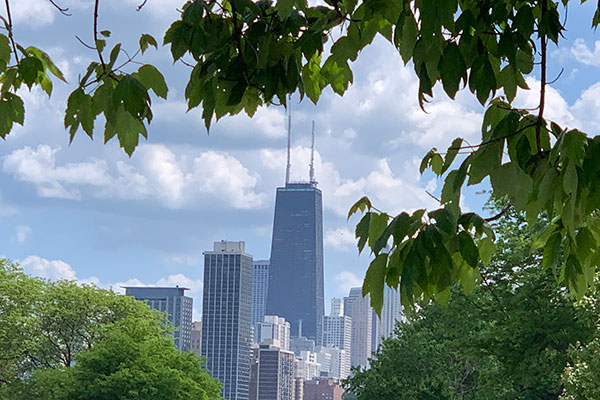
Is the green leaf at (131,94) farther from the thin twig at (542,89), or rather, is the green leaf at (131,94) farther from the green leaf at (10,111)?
the thin twig at (542,89)

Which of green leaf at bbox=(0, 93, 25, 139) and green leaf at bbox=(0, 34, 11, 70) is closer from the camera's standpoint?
green leaf at bbox=(0, 34, 11, 70)

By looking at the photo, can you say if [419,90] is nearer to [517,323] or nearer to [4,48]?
[4,48]

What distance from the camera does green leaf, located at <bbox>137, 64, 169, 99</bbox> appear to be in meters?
3.14

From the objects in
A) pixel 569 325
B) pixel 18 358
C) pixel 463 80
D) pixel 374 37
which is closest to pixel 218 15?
pixel 374 37

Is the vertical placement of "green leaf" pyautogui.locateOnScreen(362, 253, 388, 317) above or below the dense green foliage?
below

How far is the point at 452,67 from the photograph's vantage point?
8.89 feet

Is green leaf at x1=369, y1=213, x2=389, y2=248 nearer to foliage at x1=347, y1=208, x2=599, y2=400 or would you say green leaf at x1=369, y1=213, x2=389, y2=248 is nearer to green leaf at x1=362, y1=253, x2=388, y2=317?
green leaf at x1=362, y1=253, x2=388, y2=317

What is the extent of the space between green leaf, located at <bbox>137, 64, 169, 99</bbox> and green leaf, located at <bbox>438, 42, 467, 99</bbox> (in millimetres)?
961

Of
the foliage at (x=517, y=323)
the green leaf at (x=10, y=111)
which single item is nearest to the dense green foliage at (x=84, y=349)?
the foliage at (x=517, y=323)

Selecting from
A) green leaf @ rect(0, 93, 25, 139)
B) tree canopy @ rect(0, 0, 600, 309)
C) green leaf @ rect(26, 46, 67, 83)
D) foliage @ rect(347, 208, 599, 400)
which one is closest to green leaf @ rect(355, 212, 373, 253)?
tree canopy @ rect(0, 0, 600, 309)

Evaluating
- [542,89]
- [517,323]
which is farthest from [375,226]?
[517,323]

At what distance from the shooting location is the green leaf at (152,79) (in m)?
3.14

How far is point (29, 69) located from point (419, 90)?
149 cm

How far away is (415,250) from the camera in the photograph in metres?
2.73
